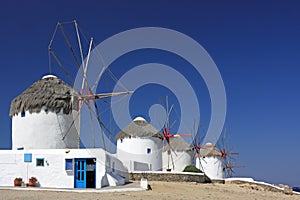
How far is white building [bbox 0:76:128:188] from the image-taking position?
2267 cm

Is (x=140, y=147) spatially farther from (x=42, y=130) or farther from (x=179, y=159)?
(x=42, y=130)

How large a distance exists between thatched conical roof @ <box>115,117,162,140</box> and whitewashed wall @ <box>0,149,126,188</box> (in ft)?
53.9

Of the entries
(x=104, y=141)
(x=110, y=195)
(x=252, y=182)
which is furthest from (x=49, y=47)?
(x=252, y=182)

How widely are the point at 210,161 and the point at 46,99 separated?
27.1 m

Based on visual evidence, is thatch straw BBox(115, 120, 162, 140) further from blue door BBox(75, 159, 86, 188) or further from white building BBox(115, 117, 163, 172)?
blue door BBox(75, 159, 86, 188)

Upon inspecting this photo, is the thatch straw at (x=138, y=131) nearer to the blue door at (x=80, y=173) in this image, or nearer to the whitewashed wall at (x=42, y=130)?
the whitewashed wall at (x=42, y=130)

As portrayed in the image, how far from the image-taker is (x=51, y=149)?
942 inches

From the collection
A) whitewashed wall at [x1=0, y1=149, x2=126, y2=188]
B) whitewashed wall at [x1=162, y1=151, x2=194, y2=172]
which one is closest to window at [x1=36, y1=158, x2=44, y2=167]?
whitewashed wall at [x1=0, y1=149, x2=126, y2=188]

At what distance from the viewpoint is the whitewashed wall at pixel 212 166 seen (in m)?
48.8

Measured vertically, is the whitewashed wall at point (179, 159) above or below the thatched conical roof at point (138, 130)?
below

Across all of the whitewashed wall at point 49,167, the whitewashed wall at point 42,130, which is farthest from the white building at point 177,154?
the whitewashed wall at point 49,167

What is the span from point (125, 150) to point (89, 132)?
1253cm

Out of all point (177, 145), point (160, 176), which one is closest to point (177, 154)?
point (177, 145)

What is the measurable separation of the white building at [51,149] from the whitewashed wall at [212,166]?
21.5m
